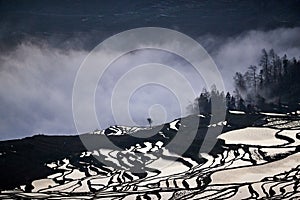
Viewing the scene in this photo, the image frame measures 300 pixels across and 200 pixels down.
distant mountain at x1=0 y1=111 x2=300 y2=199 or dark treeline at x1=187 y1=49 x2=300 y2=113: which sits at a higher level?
dark treeline at x1=187 y1=49 x2=300 y2=113

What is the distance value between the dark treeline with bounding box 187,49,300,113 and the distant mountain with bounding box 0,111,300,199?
0.14m

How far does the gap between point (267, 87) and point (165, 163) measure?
1711 mm

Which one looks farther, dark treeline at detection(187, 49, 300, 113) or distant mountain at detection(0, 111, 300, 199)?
dark treeline at detection(187, 49, 300, 113)

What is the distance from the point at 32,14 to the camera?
636cm

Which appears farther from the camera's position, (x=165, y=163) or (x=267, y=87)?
(x=267, y=87)

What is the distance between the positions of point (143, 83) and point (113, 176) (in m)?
1.23

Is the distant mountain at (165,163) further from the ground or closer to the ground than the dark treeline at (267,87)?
closer to the ground

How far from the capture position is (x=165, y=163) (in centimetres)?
639

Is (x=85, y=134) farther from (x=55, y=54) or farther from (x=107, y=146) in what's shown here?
(x=55, y=54)

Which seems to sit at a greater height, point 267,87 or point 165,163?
point 267,87

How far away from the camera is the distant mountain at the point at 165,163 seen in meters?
6.12

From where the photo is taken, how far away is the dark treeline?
6.66 metres

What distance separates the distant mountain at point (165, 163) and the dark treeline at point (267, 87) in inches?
5.5

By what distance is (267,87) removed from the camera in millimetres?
6719
